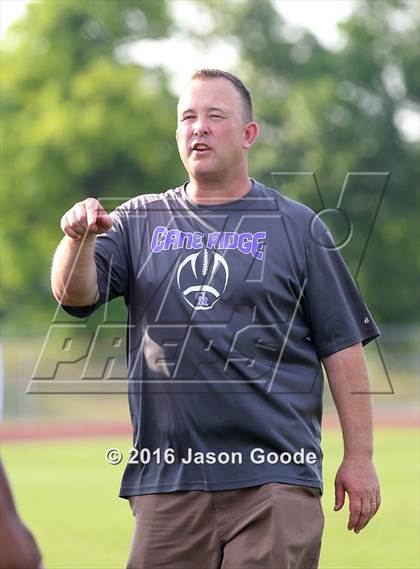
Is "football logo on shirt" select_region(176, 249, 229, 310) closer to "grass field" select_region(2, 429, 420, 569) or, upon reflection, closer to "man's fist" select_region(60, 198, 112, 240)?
"man's fist" select_region(60, 198, 112, 240)

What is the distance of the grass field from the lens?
27.0 ft

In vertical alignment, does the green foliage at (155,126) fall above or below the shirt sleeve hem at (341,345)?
above

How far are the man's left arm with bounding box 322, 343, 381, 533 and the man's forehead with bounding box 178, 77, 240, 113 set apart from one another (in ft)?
3.20

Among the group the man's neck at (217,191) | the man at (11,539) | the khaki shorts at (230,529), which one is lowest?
the khaki shorts at (230,529)

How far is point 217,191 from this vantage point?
451 centimetres

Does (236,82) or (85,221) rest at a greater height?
(236,82)

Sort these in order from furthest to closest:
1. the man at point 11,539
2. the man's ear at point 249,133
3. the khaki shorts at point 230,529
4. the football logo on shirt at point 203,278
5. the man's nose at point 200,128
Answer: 1. the man's ear at point 249,133
2. the man's nose at point 200,128
3. the football logo on shirt at point 203,278
4. the khaki shorts at point 230,529
5. the man at point 11,539

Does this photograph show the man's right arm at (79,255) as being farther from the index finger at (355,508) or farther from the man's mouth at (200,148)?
the index finger at (355,508)

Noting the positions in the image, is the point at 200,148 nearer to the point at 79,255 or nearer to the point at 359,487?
the point at 79,255

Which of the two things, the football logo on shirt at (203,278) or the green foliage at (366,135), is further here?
the green foliage at (366,135)

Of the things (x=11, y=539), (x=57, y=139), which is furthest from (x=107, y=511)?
(x=57, y=139)

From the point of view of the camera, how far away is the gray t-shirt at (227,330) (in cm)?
425

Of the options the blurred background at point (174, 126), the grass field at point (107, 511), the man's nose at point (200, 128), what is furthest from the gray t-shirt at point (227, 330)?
the blurred background at point (174, 126)

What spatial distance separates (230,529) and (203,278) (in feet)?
2.79
